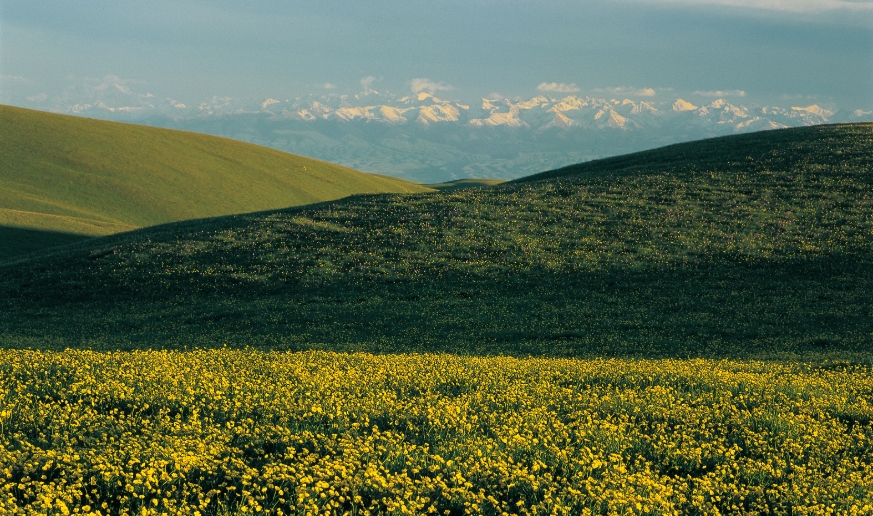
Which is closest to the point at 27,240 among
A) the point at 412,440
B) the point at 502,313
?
the point at 502,313

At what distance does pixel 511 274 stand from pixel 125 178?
116320mm

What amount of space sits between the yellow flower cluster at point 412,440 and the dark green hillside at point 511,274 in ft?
41.8

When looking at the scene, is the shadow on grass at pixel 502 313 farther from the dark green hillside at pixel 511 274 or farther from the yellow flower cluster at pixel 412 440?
the yellow flower cluster at pixel 412 440

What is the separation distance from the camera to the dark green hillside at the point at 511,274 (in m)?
32.3

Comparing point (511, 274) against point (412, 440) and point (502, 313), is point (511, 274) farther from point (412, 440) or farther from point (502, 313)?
point (412, 440)

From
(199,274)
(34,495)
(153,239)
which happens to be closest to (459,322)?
(199,274)

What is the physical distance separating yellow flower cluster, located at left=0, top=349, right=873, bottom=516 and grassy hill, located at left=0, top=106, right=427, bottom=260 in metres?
84.4

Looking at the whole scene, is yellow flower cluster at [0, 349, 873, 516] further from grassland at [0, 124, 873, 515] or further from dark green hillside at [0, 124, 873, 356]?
dark green hillside at [0, 124, 873, 356]

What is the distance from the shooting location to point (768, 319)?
3394cm

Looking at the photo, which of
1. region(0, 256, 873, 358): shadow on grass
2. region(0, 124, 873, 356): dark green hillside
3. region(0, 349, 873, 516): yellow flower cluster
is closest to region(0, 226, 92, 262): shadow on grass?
region(0, 124, 873, 356): dark green hillside

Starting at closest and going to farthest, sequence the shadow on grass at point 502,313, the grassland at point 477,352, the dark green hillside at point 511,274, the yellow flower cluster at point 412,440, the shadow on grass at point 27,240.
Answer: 1. the yellow flower cluster at point 412,440
2. the grassland at point 477,352
3. the shadow on grass at point 502,313
4. the dark green hillside at point 511,274
5. the shadow on grass at point 27,240

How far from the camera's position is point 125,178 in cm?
13638

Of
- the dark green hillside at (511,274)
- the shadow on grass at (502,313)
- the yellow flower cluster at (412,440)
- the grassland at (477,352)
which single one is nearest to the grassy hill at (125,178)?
the dark green hillside at (511,274)

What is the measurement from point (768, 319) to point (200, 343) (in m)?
27.3
